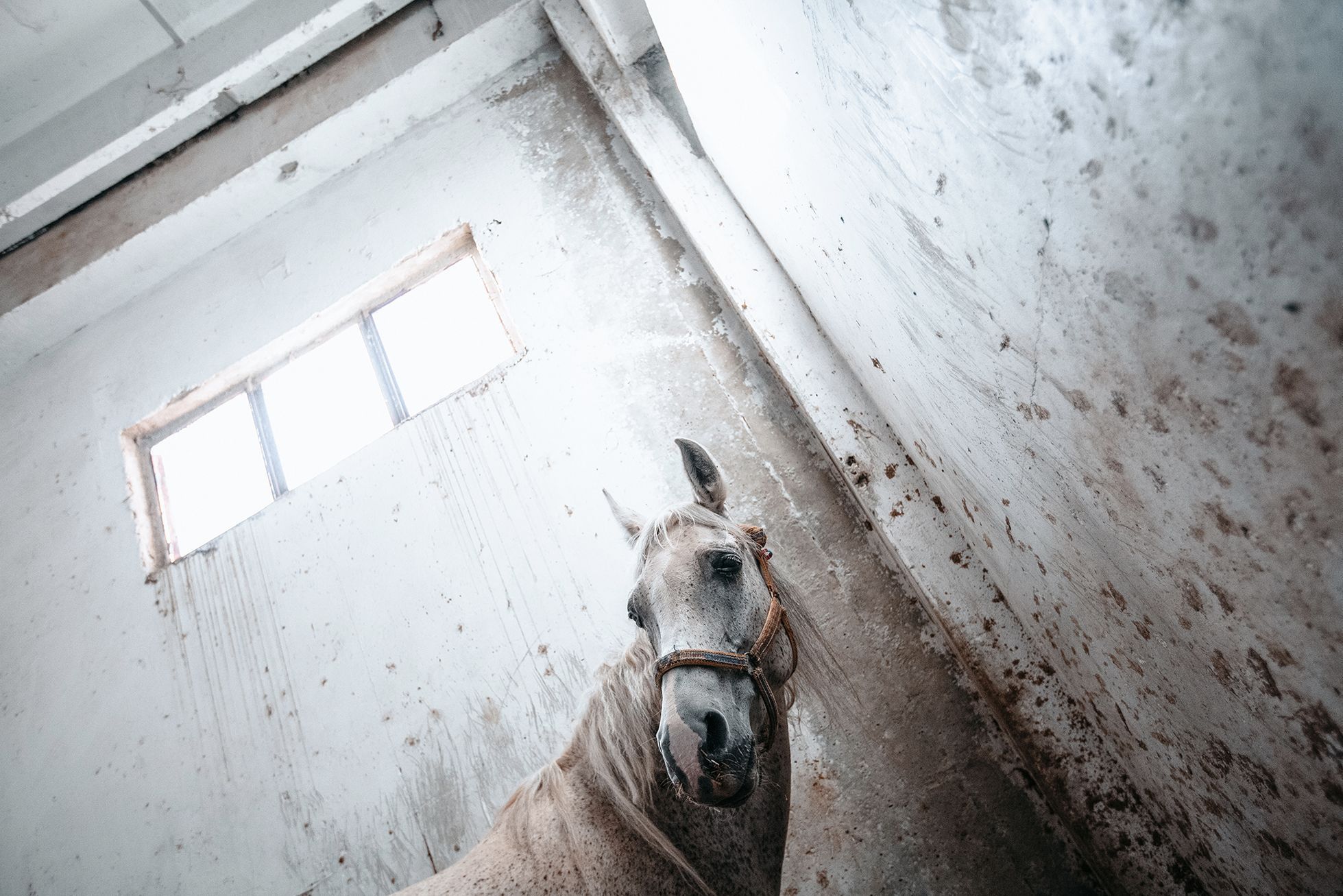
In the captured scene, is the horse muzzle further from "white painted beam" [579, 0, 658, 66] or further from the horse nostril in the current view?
"white painted beam" [579, 0, 658, 66]

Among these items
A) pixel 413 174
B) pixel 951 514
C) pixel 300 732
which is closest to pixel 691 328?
pixel 951 514

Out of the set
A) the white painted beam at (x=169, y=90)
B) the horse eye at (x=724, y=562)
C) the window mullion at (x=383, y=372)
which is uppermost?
the white painted beam at (x=169, y=90)

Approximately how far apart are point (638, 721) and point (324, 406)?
214 centimetres

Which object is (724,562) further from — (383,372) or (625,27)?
(625,27)

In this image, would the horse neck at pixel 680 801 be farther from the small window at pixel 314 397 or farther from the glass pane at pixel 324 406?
the glass pane at pixel 324 406

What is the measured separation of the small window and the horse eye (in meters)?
1.49

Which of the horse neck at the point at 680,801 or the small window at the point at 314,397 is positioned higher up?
the small window at the point at 314,397

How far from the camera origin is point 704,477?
146cm

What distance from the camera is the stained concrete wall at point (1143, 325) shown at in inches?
14.1

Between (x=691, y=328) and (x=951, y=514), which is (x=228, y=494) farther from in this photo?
(x=951, y=514)

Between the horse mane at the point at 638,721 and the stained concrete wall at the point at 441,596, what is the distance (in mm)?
199

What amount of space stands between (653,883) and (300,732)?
1565 millimetres

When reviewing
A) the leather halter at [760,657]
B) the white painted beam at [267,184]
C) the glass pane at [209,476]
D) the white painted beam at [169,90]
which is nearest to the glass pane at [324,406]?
the glass pane at [209,476]

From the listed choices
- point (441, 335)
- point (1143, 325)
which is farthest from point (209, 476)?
point (1143, 325)
